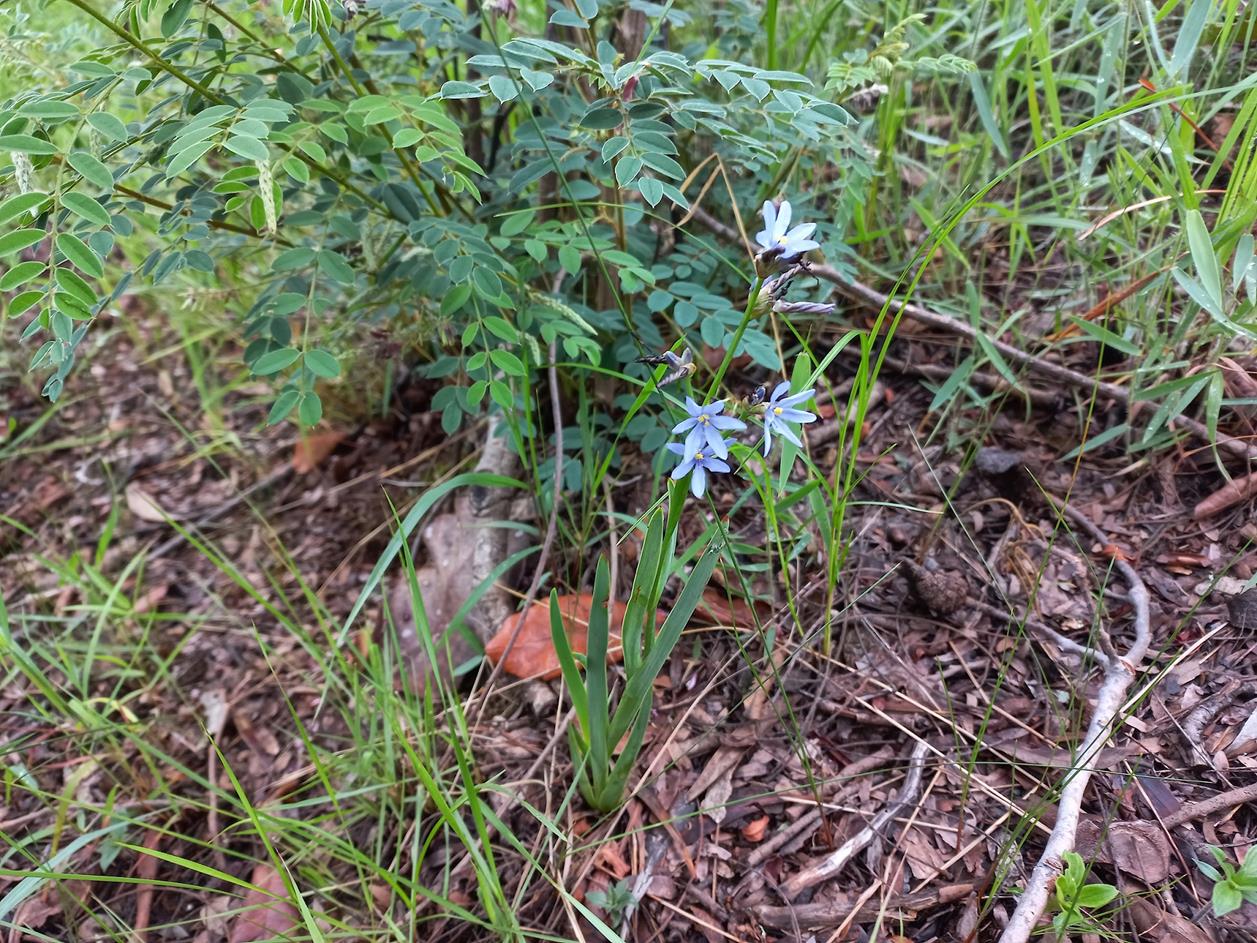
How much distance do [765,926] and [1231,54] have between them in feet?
7.95

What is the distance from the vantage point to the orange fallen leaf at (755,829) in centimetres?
153

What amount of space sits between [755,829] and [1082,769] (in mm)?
586

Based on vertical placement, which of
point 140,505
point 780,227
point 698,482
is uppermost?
point 780,227

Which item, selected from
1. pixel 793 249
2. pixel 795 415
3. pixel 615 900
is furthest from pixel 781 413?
pixel 615 900

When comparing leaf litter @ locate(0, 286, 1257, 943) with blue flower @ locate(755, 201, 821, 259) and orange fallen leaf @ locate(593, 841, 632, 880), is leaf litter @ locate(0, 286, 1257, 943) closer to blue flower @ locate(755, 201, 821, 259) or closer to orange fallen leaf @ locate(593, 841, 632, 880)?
orange fallen leaf @ locate(593, 841, 632, 880)

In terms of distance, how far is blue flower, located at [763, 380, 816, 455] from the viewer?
120 centimetres

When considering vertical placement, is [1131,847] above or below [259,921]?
above

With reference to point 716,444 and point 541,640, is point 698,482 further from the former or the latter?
point 541,640

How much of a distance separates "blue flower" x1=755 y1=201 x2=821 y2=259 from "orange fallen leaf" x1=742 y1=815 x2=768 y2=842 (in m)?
1.05

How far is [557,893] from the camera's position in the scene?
1.53 metres

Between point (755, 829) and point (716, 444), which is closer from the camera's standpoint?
point (716, 444)

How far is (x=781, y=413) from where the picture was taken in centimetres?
126

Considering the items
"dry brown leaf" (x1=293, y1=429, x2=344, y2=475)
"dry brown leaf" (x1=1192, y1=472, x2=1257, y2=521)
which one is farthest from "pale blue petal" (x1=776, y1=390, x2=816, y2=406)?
"dry brown leaf" (x1=293, y1=429, x2=344, y2=475)

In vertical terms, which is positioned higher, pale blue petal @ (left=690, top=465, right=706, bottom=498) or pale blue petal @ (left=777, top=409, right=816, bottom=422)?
pale blue petal @ (left=777, top=409, right=816, bottom=422)
